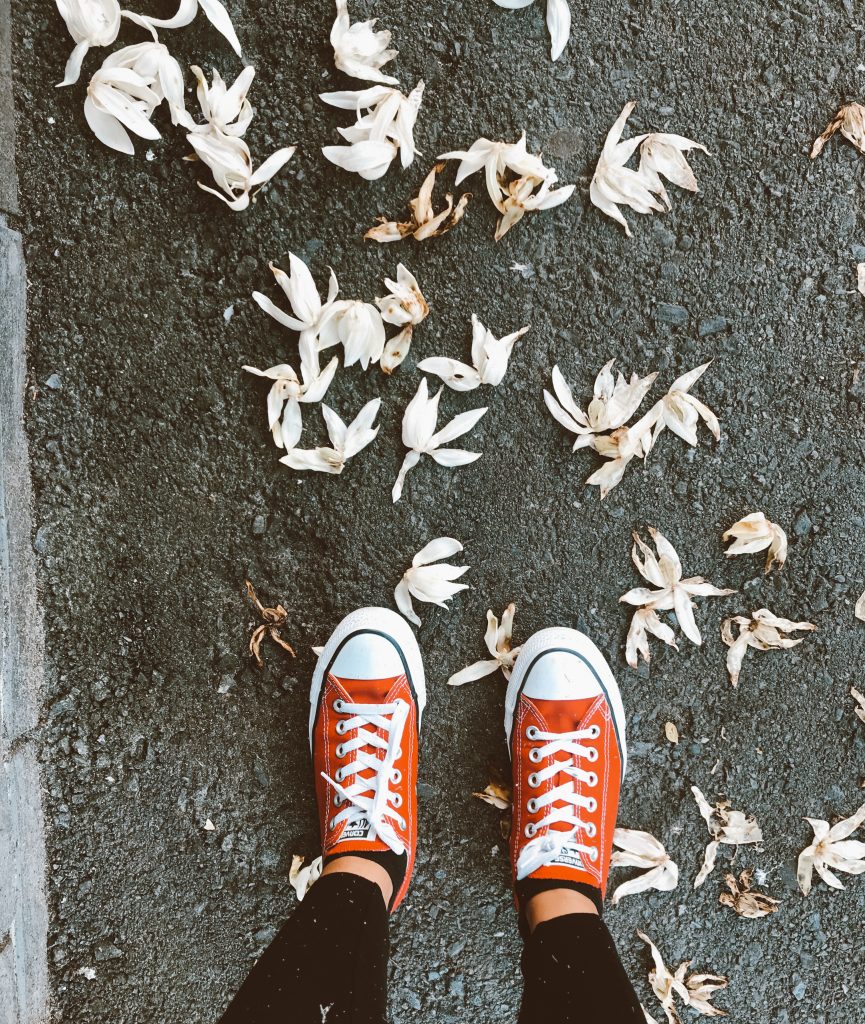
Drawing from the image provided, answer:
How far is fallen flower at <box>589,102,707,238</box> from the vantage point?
1.19 meters

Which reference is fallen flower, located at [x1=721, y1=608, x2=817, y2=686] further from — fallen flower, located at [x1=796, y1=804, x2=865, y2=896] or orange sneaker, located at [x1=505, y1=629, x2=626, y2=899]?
fallen flower, located at [x1=796, y1=804, x2=865, y2=896]

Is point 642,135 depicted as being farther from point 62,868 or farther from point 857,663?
point 62,868

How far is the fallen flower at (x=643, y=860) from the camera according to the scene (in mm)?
1301

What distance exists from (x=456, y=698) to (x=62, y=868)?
79 centimetres

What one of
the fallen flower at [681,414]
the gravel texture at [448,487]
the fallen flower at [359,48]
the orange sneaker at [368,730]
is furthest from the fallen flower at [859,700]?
the fallen flower at [359,48]

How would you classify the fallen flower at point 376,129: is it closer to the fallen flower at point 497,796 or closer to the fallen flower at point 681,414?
the fallen flower at point 681,414

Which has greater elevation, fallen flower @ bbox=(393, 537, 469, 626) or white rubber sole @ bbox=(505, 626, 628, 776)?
fallen flower @ bbox=(393, 537, 469, 626)

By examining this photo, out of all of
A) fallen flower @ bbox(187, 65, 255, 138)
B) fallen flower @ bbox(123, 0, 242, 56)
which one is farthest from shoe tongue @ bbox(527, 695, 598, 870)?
fallen flower @ bbox(123, 0, 242, 56)

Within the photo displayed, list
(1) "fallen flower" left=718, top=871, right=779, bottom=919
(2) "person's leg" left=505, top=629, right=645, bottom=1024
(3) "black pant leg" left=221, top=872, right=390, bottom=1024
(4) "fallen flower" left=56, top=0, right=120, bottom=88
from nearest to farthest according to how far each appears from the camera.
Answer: (3) "black pant leg" left=221, top=872, right=390, bottom=1024, (4) "fallen flower" left=56, top=0, right=120, bottom=88, (2) "person's leg" left=505, top=629, right=645, bottom=1024, (1) "fallen flower" left=718, top=871, right=779, bottom=919

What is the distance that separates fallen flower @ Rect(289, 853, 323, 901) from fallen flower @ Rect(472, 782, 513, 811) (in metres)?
0.33

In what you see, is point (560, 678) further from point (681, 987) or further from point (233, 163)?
point (233, 163)

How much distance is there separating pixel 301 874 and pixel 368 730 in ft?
1.00

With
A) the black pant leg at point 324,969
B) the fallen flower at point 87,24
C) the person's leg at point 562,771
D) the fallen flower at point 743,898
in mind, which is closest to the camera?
the black pant leg at point 324,969

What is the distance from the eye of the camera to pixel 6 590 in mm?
1194
